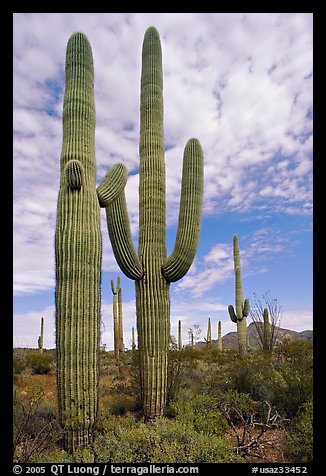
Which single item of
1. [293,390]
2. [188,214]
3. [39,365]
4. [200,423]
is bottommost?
[39,365]

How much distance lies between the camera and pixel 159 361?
23.6 feet

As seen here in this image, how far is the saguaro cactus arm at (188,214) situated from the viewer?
7.52m

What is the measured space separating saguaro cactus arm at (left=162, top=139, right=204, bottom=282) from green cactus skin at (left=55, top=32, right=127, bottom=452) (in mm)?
1832

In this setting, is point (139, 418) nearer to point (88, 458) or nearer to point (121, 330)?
point (88, 458)

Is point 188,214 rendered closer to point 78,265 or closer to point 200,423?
point 78,265

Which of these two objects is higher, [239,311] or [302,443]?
[239,311]

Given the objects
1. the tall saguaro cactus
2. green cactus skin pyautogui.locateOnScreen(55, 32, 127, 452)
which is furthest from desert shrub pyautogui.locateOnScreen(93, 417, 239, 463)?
the tall saguaro cactus

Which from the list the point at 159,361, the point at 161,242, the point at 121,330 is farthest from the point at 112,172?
the point at 121,330

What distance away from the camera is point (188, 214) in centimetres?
778

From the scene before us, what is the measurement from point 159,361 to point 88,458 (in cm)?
263

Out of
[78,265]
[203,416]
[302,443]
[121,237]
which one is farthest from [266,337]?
[78,265]

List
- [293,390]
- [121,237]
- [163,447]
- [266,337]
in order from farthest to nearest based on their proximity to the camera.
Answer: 1. [266,337]
2. [121,237]
3. [293,390]
4. [163,447]

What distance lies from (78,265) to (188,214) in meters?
2.94

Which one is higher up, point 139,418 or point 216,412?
point 216,412
